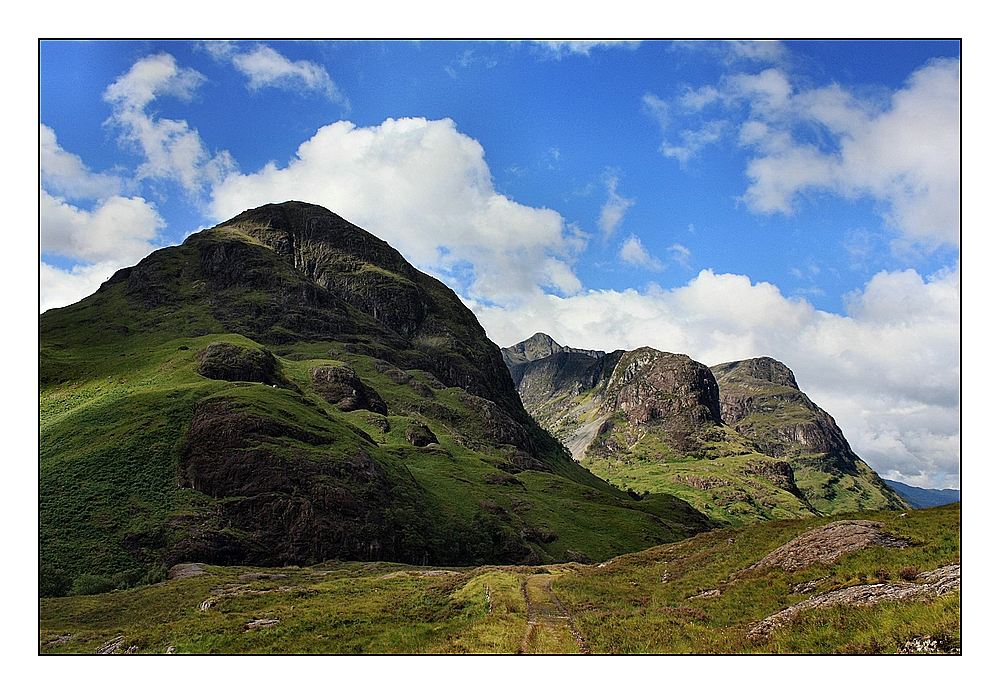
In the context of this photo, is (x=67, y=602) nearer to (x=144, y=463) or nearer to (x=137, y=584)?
(x=137, y=584)

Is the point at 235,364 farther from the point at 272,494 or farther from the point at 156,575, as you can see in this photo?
the point at 156,575

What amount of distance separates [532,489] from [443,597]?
11487cm

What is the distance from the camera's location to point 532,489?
515 feet

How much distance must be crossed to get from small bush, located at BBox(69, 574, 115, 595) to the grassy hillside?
11.0ft

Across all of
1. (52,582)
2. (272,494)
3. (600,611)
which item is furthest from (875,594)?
(272,494)

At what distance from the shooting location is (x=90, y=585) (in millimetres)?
51156

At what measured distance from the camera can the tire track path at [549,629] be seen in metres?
27.3

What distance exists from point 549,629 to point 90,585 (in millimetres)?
47528

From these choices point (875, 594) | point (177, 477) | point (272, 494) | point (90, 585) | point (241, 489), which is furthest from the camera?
point (272, 494)

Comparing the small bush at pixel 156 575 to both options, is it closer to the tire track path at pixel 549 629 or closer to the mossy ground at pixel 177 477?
the mossy ground at pixel 177 477

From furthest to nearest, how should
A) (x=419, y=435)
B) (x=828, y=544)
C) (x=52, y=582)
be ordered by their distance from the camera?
(x=419, y=435) → (x=52, y=582) → (x=828, y=544)

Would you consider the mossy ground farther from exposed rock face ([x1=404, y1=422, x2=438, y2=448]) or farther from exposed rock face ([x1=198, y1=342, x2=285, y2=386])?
exposed rock face ([x1=198, y1=342, x2=285, y2=386])
